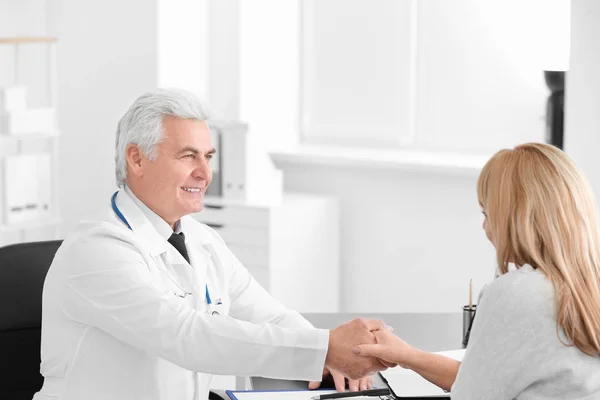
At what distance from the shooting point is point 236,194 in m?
4.58

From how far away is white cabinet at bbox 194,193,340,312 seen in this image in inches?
174

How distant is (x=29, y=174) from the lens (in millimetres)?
4496

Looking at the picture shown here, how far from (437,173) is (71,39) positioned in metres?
2.06

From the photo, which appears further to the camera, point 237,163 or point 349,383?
point 237,163

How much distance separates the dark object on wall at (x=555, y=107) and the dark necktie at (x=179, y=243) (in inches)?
71.2

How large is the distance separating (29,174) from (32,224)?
0.24 m

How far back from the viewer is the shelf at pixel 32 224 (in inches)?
173

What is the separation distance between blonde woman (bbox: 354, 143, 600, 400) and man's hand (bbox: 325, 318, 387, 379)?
13.4 inches

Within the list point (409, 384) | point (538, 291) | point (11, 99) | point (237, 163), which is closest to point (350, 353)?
point (409, 384)

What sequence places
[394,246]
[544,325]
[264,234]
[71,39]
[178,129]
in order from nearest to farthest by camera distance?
[544,325] < [178,129] < [264,234] < [394,246] < [71,39]

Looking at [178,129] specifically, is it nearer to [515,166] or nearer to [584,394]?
[515,166]

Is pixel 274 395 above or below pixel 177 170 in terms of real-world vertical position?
below

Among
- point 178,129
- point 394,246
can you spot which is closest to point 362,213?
point 394,246

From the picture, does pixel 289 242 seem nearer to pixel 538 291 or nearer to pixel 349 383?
pixel 349 383
